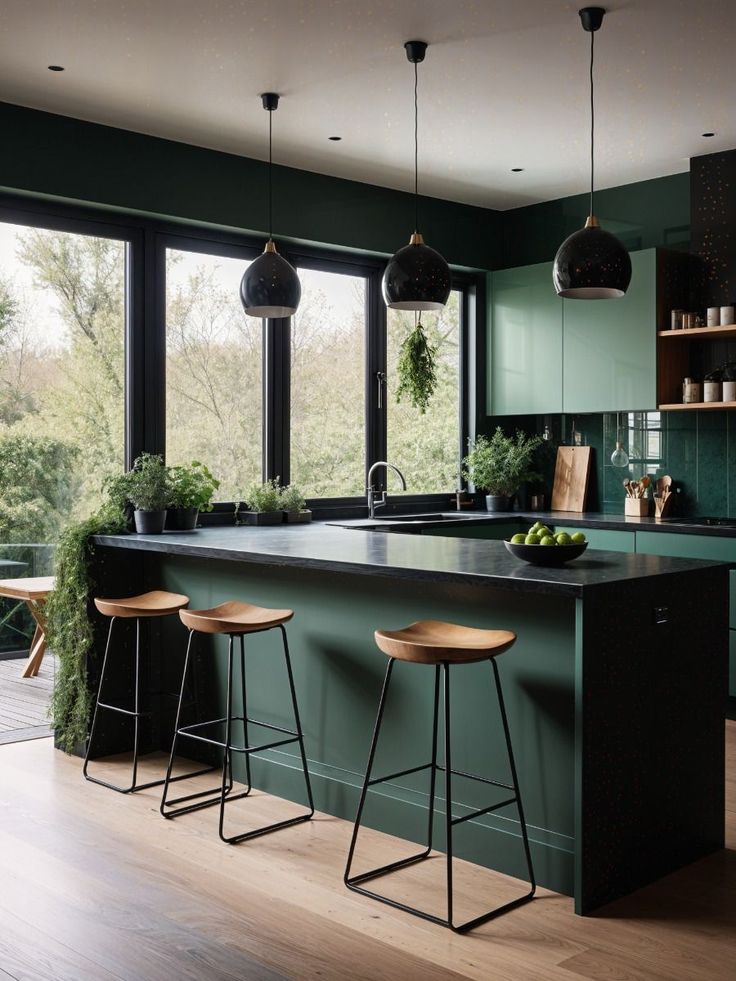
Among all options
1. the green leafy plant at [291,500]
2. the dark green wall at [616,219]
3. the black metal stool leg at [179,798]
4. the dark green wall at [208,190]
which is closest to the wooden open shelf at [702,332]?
the dark green wall at [616,219]

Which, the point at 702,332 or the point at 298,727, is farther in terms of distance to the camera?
the point at 702,332

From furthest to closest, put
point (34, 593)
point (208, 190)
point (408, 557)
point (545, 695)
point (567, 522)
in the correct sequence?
point (567, 522) < point (208, 190) < point (34, 593) < point (408, 557) < point (545, 695)

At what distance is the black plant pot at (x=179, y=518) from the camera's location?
4910 mm

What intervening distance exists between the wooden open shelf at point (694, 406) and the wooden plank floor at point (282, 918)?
7.87ft

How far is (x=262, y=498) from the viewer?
554 centimetres

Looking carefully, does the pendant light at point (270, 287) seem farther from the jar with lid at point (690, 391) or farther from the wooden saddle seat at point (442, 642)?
the jar with lid at point (690, 391)

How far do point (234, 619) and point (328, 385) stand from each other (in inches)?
101

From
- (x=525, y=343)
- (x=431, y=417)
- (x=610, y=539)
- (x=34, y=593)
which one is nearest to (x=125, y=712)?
(x=34, y=593)

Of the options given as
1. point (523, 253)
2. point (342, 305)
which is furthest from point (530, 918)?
point (523, 253)

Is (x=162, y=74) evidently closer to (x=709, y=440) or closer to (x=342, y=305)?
(x=342, y=305)

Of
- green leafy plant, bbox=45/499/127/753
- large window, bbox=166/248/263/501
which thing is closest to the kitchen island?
green leafy plant, bbox=45/499/127/753

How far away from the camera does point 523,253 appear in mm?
6848

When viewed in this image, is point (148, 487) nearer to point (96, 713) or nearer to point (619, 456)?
point (96, 713)

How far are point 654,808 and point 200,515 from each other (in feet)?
9.67
